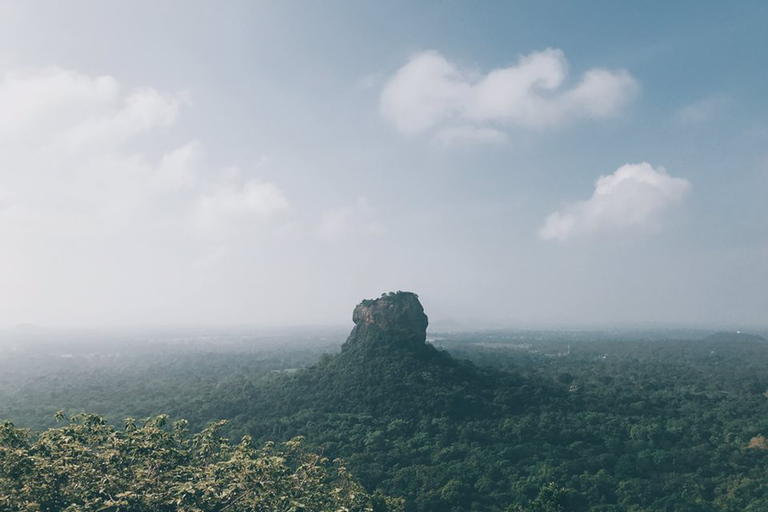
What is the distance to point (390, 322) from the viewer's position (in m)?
70.2

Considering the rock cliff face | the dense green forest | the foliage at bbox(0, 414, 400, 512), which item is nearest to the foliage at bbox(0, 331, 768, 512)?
the dense green forest

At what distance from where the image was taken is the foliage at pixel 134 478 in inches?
726

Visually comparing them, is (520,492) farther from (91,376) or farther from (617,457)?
(91,376)

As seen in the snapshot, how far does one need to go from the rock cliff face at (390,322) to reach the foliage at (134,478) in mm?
42686

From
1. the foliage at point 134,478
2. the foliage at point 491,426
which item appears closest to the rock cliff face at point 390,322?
the foliage at point 491,426

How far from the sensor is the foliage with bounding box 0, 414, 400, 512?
18.4m

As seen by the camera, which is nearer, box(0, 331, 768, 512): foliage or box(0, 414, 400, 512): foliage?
box(0, 414, 400, 512): foliage

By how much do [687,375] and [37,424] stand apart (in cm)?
9287

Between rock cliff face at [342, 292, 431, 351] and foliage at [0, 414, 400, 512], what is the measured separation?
42.7 metres

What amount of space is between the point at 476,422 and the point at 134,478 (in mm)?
34130

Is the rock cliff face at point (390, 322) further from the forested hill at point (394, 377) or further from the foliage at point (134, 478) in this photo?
the foliage at point (134, 478)

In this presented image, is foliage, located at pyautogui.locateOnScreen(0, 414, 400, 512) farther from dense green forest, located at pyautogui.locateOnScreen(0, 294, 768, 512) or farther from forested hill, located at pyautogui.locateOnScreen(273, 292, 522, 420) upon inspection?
forested hill, located at pyautogui.locateOnScreen(273, 292, 522, 420)

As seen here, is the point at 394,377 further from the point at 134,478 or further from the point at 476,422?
the point at 134,478

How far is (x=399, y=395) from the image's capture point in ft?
173
